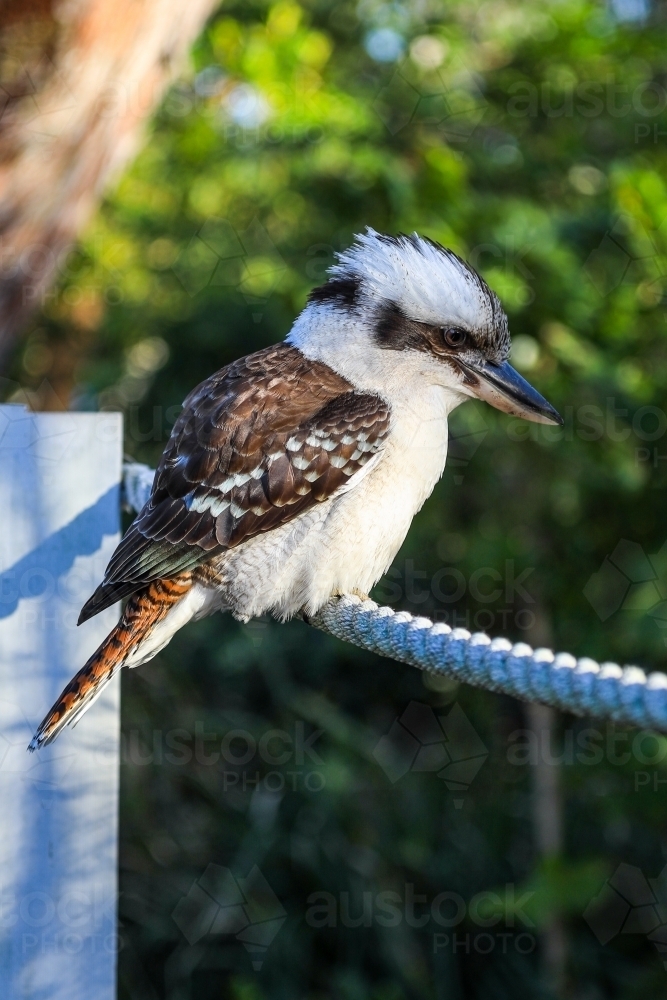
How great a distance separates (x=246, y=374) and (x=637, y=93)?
2197 millimetres

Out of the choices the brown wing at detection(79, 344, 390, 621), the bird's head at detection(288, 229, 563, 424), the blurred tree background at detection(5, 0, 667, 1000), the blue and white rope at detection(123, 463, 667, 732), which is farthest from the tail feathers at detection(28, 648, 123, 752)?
the blurred tree background at detection(5, 0, 667, 1000)

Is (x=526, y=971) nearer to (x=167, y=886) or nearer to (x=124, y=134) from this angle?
(x=167, y=886)

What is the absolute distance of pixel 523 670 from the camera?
98 cm

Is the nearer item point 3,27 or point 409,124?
point 3,27

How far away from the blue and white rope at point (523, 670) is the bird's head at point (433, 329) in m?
0.57

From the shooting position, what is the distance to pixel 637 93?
10.9ft

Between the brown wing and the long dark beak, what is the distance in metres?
0.20

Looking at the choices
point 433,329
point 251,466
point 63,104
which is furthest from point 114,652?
point 63,104

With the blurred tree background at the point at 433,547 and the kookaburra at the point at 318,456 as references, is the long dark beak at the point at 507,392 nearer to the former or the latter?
the kookaburra at the point at 318,456

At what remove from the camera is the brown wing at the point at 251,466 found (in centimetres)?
169

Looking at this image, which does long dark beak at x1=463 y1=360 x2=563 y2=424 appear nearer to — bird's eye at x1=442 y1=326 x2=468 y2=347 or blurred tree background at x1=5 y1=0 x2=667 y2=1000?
bird's eye at x1=442 y1=326 x2=468 y2=347

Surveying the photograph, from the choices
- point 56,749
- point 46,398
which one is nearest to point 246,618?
point 56,749

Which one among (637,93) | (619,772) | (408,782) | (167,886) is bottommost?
(167,886)

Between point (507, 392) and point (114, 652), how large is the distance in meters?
0.81
